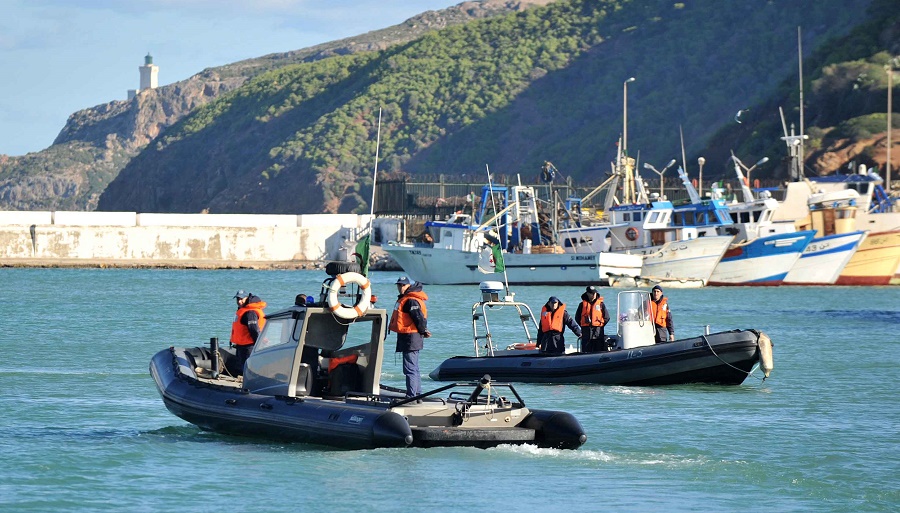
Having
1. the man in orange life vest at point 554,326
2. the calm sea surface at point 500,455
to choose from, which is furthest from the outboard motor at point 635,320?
the calm sea surface at point 500,455

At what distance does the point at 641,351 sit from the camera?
21984 millimetres

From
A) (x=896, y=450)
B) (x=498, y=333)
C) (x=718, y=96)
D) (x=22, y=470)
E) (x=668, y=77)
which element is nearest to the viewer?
(x=22, y=470)

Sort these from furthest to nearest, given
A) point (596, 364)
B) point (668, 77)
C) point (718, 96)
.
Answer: point (668, 77), point (718, 96), point (596, 364)

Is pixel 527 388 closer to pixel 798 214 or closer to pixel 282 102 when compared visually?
pixel 798 214

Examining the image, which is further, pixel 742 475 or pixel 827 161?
pixel 827 161

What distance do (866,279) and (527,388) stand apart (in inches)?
1690

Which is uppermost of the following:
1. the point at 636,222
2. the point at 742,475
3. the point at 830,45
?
the point at 830,45

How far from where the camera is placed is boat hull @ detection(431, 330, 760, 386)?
2178 centimetres

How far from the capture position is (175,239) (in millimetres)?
90375

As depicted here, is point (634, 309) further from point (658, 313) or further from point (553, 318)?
point (553, 318)

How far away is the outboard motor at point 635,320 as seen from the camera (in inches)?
873

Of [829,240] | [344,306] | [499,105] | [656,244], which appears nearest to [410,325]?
[344,306]

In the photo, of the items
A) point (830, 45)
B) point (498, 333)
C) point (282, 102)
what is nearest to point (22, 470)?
point (498, 333)

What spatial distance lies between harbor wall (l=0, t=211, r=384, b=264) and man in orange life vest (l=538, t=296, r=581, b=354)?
214ft
